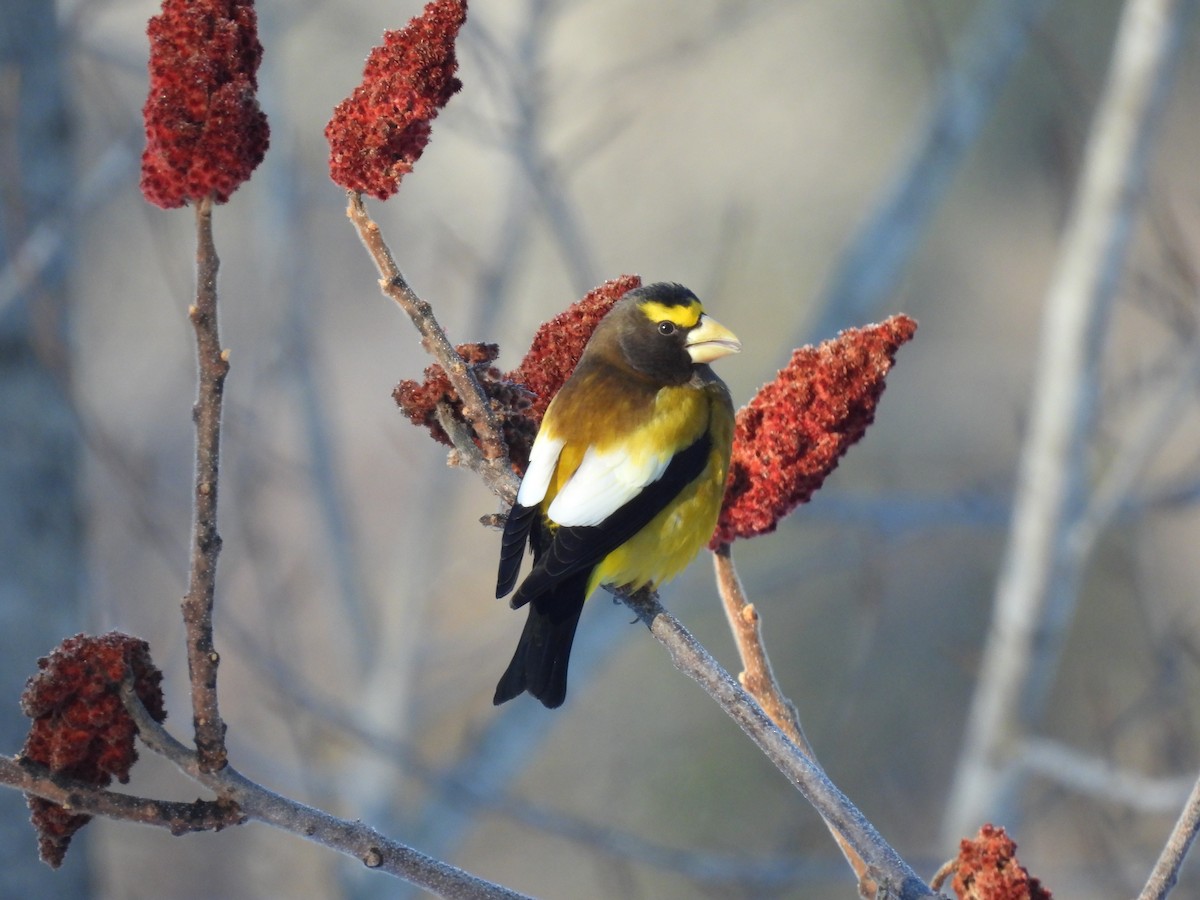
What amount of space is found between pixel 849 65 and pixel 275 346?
8622 millimetres

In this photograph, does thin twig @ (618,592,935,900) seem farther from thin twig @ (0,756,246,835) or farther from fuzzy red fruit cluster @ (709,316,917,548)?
thin twig @ (0,756,246,835)

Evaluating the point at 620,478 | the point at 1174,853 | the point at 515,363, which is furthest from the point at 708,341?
the point at 515,363

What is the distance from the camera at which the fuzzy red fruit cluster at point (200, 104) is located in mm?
1348

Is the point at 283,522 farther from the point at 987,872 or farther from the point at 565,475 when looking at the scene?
the point at 987,872

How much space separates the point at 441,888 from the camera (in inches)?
58.4

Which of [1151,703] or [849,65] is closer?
[1151,703]

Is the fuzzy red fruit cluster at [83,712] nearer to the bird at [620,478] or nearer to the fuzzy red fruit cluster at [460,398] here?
the fuzzy red fruit cluster at [460,398]

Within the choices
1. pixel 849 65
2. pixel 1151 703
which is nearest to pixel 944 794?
pixel 1151 703

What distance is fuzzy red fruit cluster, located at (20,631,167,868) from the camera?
4.54 ft

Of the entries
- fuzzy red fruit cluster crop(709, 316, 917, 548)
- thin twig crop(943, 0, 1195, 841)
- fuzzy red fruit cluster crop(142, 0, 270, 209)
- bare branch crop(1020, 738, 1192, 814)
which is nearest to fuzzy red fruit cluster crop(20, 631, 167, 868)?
fuzzy red fruit cluster crop(142, 0, 270, 209)

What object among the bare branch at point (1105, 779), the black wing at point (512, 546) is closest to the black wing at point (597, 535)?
the black wing at point (512, 546)

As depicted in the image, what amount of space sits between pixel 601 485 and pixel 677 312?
1.74 ft

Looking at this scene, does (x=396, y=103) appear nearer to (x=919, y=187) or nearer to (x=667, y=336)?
(x=667, y=336)

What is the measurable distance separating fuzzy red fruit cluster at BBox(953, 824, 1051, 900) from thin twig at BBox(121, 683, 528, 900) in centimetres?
54
